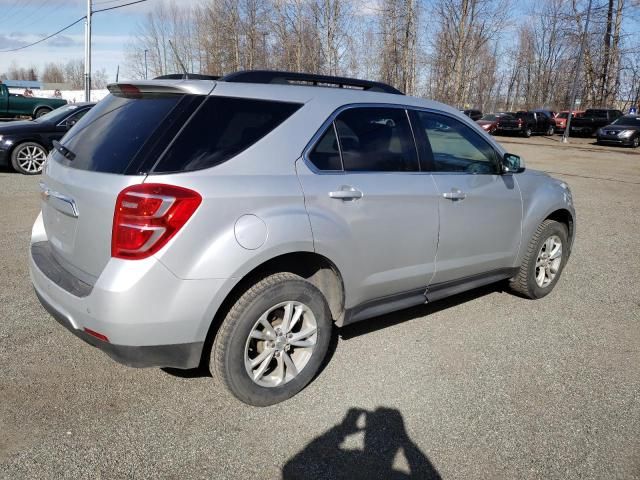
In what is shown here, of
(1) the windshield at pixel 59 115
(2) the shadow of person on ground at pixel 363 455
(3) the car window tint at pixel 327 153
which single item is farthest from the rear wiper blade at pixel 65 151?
(1) the windshield at pixel 59 115

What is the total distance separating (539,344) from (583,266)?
2534 millimetres

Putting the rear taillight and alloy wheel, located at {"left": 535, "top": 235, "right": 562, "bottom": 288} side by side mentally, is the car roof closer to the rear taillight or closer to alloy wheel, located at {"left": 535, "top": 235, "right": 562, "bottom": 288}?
the rear taillight

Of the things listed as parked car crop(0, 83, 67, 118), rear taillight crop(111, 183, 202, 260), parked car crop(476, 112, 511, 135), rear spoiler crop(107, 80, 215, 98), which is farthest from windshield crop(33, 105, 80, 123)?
parked car crop(476, 112, 511, 135)

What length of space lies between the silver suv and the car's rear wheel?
27.5ft

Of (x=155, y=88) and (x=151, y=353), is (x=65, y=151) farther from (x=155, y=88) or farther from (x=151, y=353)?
(x=151, y=353)

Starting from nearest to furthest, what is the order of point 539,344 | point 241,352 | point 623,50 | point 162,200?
point 162,200
point 241,352
point 539,344
point 623,50

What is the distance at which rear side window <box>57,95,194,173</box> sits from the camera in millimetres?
2691

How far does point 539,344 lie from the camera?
13.0 feet

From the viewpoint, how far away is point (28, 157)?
34.6 ft

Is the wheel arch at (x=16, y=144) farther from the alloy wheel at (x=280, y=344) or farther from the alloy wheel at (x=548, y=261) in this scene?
the alloy wheel at (x=548, y=261)

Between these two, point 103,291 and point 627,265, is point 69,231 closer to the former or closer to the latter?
point 103,291

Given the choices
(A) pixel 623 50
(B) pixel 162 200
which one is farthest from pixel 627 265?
(A) pixel 623 50

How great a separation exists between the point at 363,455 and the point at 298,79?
2235 millimetres

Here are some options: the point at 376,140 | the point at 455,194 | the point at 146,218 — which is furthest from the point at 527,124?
the point at 146,218
